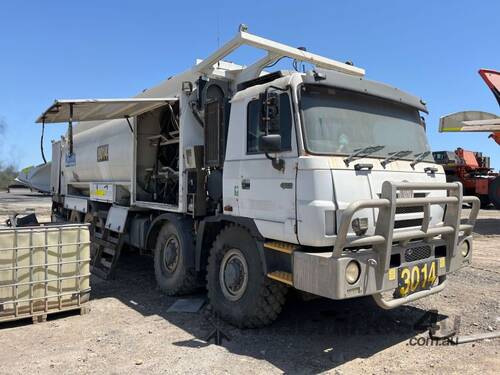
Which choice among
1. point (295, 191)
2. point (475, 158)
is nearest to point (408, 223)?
point (295, 191)

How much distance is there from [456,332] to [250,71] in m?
3.95

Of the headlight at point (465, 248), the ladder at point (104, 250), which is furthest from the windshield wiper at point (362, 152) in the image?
the ladder at point (104, 250)

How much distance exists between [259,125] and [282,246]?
1316 mm

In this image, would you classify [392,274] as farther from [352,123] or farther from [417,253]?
[352,123]

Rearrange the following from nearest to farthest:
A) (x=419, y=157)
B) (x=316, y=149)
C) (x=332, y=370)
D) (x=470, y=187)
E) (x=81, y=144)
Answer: (x=332, y=370) → (x=316, y=149) → (x=419, y=157) → (x=81, y=144) → (x=470, y=187)

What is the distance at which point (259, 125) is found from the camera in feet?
15.7

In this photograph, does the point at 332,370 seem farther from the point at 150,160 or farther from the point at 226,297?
the point at 150,160

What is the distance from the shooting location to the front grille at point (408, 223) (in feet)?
14.7

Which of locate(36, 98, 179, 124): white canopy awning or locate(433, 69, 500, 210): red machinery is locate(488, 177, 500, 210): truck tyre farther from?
locate(36, 98, 179, 124): white canopy awning

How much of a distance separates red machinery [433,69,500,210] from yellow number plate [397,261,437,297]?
12793mm

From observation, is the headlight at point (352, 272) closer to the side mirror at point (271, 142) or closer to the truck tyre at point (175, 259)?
the side mirror at point (271, 142)

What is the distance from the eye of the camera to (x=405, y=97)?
5.30 m

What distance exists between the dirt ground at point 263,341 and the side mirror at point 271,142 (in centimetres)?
202

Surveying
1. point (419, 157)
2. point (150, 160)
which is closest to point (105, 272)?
point (150, 160)
